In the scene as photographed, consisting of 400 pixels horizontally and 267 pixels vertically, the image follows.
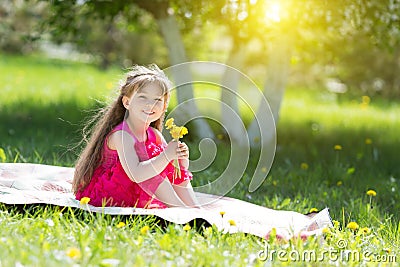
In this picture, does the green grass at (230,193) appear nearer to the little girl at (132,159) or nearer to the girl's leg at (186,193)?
the little girl at (132,159)

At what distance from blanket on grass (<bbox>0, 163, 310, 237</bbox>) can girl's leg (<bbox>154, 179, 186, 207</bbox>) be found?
131 millimetres

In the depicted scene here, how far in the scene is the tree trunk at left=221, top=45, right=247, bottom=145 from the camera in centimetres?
520

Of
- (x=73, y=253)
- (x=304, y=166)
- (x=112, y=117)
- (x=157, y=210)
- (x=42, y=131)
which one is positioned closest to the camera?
(x=73, y=253)

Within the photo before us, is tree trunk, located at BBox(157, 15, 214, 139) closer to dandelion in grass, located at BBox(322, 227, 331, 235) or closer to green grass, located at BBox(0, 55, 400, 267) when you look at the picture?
green grass, located at BBox(0, 55, 400, 267)

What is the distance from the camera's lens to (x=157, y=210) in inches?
111

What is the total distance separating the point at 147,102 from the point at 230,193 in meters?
0.95

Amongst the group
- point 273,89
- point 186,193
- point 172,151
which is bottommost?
point 186,193

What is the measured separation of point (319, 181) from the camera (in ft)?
13.4

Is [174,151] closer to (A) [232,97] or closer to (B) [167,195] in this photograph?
(B) [167,195]

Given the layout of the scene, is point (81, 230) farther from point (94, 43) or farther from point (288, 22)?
point (94, 43)

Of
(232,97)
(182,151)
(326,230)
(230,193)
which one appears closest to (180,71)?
(232,97)

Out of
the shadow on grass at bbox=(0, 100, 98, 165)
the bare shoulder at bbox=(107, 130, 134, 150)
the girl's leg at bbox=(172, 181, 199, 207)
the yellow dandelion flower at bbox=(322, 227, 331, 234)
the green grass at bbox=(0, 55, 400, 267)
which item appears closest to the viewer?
the green grass at bbox=(0, 55, 400, 267)

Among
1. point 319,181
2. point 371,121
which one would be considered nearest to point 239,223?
point 319,181

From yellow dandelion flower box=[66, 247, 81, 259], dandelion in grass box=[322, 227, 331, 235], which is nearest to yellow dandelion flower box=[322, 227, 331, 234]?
dandelion in grass box=[322, 227, 331, 235]
